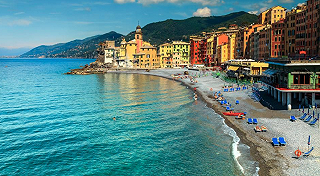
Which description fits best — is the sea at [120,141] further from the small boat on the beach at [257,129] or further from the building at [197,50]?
the building at [197,50]

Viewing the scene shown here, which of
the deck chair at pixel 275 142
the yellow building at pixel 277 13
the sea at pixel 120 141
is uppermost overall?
the yellow building at pixel 277 13

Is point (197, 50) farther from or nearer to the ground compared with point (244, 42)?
farther from the ground

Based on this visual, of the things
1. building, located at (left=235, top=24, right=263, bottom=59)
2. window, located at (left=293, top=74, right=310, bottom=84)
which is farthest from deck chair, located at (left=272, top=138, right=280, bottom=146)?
building, located at (left=235, top=24, right=263, bottom=59)

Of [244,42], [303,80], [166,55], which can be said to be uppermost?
[244,42]

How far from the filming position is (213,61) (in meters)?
148

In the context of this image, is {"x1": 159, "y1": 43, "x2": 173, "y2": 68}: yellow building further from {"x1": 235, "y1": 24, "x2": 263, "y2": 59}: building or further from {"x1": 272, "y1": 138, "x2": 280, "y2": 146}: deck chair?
{"x1": 272, "y1": 138, "x2": 280, "y2": 146}: deck chair

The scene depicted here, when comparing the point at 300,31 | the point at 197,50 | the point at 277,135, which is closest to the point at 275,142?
the point at 277,135

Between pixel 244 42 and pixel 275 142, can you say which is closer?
pixel 275 142

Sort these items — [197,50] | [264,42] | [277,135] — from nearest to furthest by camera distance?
[277,135]
[264,42]
[197,50]

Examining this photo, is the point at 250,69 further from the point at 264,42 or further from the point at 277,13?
the point at 277,13

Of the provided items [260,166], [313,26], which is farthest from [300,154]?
[313,26]

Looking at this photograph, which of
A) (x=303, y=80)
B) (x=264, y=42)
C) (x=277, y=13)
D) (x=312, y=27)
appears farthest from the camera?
(x=277, y=13)

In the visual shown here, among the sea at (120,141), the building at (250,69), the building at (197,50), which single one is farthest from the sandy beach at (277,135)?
the building at (197,50)

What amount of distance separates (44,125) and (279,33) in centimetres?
7057
